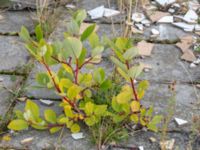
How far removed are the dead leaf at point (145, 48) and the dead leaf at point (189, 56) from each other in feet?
0.71

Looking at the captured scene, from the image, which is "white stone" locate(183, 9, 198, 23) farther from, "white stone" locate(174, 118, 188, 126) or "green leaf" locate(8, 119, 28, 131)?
"green leaf" locate(8, 119, 28, 131)

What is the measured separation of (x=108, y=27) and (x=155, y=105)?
0.93 metres

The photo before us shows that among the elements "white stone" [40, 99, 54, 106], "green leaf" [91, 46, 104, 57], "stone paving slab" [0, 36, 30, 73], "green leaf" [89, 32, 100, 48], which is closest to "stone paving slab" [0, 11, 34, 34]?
"stone paving slab" [0, 36, 30, 73]

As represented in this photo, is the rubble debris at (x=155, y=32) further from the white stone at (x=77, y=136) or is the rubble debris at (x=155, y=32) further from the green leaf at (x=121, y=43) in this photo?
the white stone at (x=77, y=136)

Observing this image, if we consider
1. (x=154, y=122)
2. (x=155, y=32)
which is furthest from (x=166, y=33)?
(x=154, y=122)

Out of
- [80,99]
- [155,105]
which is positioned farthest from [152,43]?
[80,99]

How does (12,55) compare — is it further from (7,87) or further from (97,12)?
(97,12)

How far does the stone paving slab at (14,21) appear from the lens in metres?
3.43

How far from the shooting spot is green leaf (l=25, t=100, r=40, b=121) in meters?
2.43

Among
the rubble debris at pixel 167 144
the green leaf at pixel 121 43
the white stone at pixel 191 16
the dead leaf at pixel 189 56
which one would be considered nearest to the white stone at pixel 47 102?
the green leaf at pixel 121 43

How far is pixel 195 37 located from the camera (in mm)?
3346

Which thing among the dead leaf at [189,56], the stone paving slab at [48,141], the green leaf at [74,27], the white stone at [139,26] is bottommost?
the stone paving slab at [48,141]

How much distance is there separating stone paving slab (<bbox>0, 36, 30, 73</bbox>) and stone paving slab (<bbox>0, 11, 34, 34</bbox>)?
0.11m

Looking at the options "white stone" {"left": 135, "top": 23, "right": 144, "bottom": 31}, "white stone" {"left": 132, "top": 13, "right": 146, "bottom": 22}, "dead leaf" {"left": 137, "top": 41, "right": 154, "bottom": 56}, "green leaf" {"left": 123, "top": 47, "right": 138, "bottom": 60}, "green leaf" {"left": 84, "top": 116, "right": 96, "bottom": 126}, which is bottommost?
"green leaf" {"left": 84, "top": 116, "right": 96, "bottom": 126}
